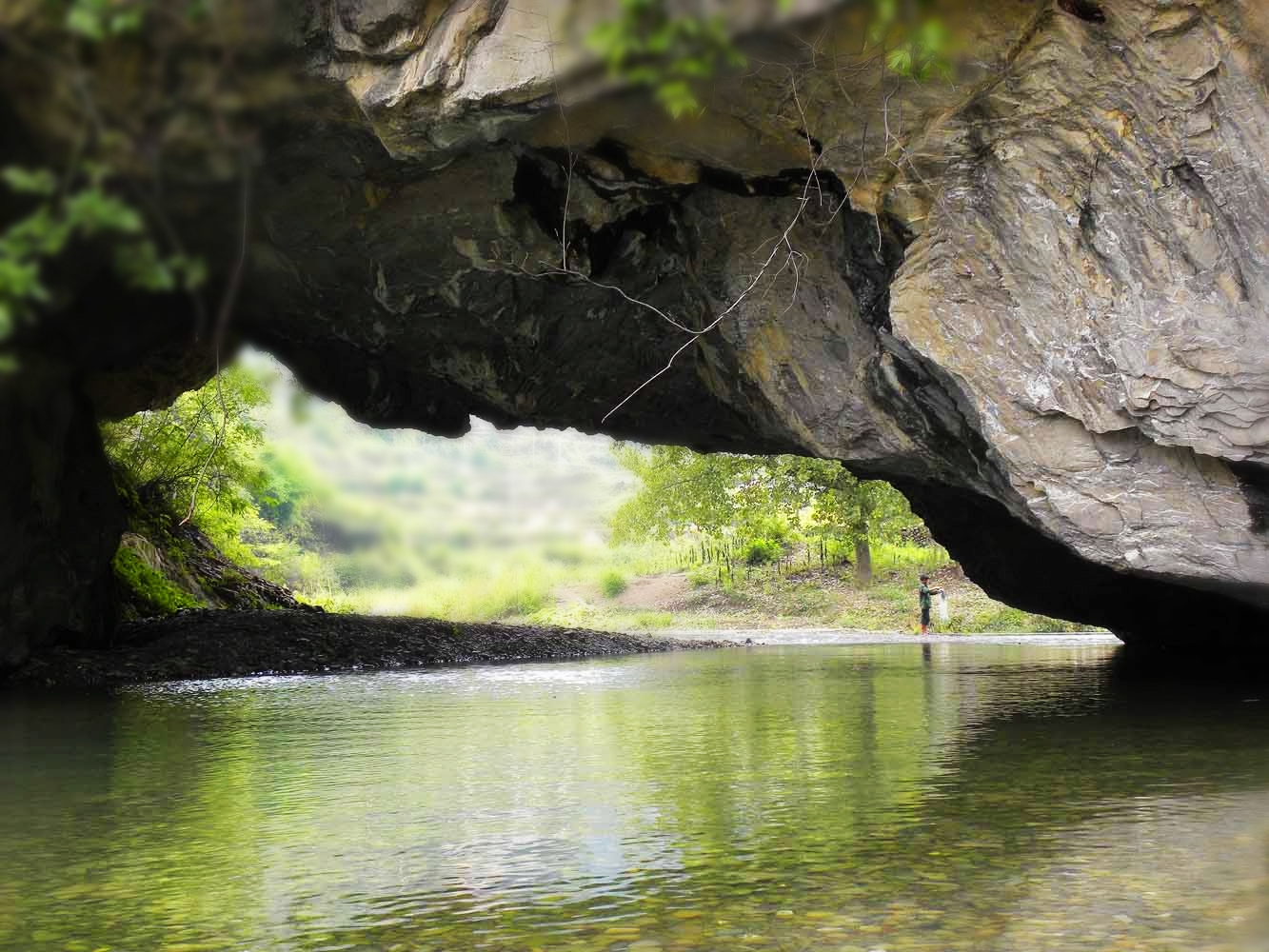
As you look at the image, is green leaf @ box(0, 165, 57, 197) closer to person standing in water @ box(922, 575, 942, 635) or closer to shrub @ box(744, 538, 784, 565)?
person standing in water @ box(922, 575, 942, 635)

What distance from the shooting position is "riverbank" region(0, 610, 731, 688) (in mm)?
13500

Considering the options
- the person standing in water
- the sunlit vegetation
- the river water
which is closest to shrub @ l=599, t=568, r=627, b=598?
the sunlit vegetation

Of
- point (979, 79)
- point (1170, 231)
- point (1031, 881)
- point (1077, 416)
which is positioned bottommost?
point (1031, 881)

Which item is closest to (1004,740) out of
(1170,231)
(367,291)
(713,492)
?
Result: (1170,231)

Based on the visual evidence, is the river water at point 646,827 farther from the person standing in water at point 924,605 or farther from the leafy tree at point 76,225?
the person standing in water at point 924,605

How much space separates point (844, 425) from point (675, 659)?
773cm

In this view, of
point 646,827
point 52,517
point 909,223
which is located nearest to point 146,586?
point 52,517

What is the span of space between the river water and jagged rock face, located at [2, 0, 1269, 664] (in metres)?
2.04

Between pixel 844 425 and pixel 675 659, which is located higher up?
pixel 844 425

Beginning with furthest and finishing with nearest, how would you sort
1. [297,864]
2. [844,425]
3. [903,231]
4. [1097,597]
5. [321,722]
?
1. [1097,597]
2. [844,425]
3. [321,722]
4. [903,231]
5. [297,864]

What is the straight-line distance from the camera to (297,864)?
4.60 meters

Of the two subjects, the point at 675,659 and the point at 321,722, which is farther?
the point at 675,659

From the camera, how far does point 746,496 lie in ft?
84.5

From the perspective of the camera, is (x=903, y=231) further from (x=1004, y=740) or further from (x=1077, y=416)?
(x=1004, y=740)
